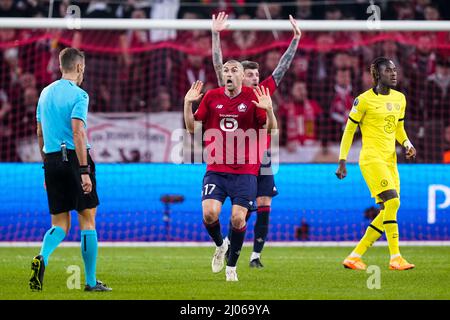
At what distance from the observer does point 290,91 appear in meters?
19.9

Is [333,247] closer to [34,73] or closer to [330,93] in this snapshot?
[330,93]

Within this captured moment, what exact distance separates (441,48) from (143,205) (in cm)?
703

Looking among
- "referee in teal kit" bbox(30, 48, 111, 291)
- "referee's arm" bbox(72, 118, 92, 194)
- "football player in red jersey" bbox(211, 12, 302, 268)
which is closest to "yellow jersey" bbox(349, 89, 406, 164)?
"football player in red jersey" bbox(211, 12, 302, 268)

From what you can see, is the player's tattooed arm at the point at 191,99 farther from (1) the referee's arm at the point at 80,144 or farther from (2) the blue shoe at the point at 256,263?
(2) the blue shoe at the point at 256,263

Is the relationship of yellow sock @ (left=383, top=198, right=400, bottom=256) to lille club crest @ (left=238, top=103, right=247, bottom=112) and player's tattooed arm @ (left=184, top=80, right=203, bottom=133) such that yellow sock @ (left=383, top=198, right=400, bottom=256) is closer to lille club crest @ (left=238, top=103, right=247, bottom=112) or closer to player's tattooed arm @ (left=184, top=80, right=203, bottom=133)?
lille club crest @ (left=238, top=103, right=247, bottom=112)

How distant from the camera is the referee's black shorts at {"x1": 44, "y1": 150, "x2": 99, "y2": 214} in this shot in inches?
375

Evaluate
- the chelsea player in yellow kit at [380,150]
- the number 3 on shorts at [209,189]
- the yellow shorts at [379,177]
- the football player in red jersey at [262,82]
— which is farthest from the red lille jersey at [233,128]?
the yellow shorts at [379,177]

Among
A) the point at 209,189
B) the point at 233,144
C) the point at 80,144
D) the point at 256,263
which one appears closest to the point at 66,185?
the point at 80,144

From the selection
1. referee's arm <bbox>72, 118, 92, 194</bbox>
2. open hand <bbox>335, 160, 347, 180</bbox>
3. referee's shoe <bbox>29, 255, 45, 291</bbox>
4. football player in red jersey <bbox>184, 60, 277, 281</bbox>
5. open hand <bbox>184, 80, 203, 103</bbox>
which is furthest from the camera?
open hand <bbox>335, 160, 347, 180</bbox>

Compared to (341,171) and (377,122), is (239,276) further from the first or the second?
(377,122)

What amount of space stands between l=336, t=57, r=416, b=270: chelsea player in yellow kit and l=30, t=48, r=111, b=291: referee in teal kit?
350cm

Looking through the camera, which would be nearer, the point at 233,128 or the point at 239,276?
the point at 233,128

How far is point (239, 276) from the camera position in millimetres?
11328

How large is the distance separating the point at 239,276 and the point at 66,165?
2.67 metres
